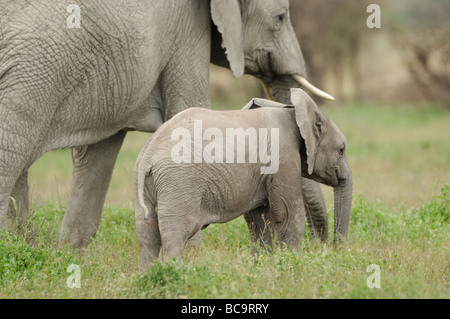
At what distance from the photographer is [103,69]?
5.16 m

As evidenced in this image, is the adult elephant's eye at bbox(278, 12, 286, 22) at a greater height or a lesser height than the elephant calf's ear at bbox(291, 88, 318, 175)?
greater

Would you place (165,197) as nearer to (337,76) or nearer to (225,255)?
(225,255)

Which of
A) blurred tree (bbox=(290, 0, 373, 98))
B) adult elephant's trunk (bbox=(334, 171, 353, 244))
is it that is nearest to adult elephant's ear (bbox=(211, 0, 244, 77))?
adult elephant's trunk (bbox=(334, 171, 353, 244))

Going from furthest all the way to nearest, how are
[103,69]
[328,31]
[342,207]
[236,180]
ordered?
[328,31], [342,207], [103,69], [236,180]

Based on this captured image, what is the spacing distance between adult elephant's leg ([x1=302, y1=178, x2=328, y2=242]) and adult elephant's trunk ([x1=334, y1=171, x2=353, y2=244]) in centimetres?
36

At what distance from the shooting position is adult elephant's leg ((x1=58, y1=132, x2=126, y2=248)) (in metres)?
6.09

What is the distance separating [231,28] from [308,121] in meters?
1.25

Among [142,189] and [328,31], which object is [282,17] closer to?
[142,189]

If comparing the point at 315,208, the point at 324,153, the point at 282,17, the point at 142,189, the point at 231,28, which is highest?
the point at 282,17

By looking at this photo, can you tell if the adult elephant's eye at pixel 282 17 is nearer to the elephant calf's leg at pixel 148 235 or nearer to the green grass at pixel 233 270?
the green grass at pixel 233 270

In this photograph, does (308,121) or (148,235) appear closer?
(148,235)

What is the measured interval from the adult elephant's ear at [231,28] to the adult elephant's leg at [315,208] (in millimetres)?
987

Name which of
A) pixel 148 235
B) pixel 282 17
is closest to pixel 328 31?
pixel 282 17

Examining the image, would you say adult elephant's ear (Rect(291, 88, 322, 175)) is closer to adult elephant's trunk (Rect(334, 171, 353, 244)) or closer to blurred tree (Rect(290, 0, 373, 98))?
adult elephant's trunk (Rect(334, 171, 353, 244))
